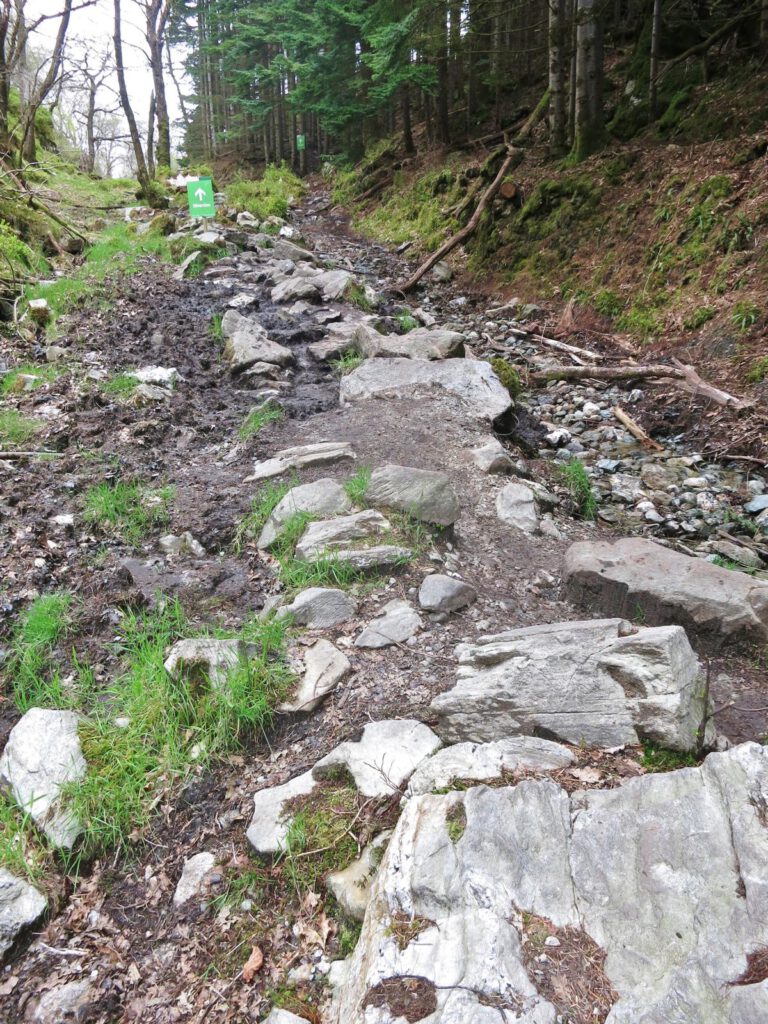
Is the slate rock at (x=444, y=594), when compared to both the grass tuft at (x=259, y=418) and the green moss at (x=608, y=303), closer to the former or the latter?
the grass tuft at (x=259, y=418)

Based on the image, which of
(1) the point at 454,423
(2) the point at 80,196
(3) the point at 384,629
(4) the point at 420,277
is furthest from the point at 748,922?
(2) the point at 80,196

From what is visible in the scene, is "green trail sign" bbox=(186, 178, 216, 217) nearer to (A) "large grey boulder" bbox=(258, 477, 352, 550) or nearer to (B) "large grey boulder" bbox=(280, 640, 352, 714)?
(A) "large grey boulder" bbox=(258, 477, 352, 550)

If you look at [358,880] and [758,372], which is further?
[758,372]

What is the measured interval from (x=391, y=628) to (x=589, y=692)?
3.37 ft

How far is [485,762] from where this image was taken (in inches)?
82.0

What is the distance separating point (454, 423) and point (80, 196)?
1749cm

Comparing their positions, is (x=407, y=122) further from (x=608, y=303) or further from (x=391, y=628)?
(x=391, y=628)

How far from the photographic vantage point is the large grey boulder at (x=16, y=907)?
6.66ft

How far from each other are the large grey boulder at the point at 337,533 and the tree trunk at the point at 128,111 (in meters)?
15.7

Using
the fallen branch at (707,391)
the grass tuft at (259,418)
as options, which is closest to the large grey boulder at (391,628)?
the grass tuft at (259,418)

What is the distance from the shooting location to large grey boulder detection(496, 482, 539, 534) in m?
4.29

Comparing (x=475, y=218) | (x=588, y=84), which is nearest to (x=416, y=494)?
(x=588, y=84)

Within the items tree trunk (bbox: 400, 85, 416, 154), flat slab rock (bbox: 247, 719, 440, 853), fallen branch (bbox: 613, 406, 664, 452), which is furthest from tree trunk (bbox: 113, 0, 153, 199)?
flat slab rock (bbox: 247, 719, 440, 853)

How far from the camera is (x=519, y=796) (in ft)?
6.17
